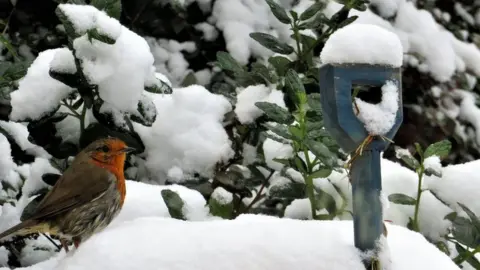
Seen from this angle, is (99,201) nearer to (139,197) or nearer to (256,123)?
(139,197)

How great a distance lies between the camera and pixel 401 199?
137 cm

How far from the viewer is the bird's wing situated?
1.52 m

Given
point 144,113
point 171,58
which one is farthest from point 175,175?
point 171,58

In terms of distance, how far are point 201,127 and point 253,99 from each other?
19 cm

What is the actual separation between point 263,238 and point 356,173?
15 cm

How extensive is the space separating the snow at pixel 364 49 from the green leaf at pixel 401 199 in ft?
1.99

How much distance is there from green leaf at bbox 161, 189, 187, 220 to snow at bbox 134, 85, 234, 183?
375 millimetres

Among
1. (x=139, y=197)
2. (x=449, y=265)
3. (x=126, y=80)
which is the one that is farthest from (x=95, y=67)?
(x=449, y=265)

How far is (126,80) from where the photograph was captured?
143 centimetres

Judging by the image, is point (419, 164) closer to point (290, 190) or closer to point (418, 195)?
point (418, 195)

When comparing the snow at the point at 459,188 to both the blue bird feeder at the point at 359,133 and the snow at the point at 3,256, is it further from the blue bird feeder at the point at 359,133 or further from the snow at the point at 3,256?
the snow at the point at 3,256

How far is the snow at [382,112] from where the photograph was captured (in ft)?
2.63

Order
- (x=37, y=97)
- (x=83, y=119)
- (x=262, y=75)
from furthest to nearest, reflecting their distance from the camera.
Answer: (x=262, y=75) < (x=83, y=119) < (x=37, y=97)

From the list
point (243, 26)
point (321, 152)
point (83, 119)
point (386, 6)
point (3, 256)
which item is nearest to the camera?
point (321, 152)
